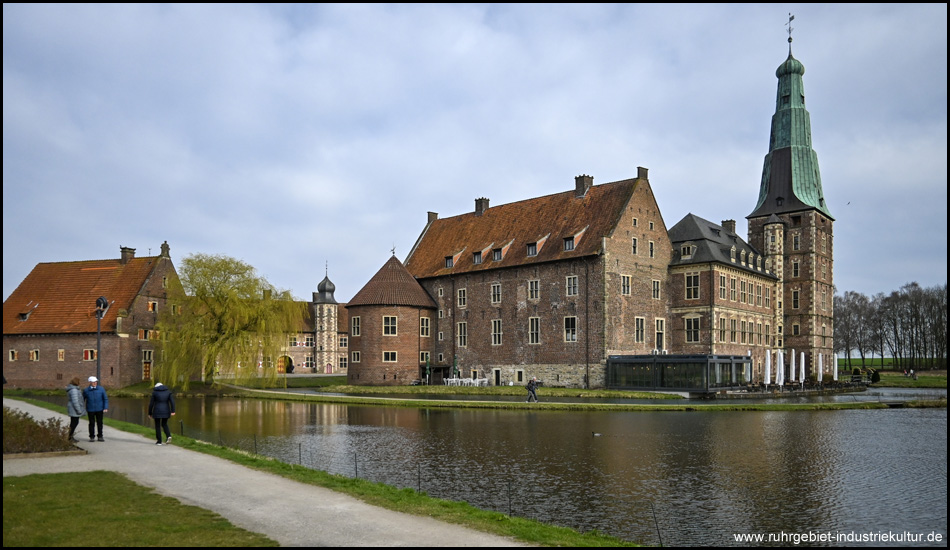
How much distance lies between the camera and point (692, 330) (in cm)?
5519

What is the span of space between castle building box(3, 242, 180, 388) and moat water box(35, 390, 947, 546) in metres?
29.0

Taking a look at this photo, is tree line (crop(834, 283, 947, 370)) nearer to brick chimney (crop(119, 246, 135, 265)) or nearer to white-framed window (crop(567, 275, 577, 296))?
white-framed window (crop(567, 275, 577, 296))

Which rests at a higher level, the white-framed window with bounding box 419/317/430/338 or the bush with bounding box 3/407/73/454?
the white-framed window with bounding box 419/317/430/338

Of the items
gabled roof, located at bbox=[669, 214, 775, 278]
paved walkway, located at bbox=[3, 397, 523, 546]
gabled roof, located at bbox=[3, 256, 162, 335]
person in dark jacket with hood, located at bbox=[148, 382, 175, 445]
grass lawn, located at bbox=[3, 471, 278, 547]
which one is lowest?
paved walkway, located at bbox=[3, 397, 523, 546]

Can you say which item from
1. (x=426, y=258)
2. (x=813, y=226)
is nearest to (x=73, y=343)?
(x=426, y=258)

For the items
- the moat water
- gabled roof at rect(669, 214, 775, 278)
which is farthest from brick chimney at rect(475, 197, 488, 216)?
the moat water

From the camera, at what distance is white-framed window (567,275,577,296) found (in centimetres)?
5244

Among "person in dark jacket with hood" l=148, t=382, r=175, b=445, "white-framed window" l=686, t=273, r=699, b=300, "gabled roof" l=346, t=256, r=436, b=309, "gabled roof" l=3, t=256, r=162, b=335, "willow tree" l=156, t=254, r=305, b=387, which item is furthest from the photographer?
"gabled roof" l=346, t=256, r=436, b=309

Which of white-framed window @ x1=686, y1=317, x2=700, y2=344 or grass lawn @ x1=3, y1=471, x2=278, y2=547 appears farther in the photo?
white-framed window @ x1=686, y1=317, x2=700, y2=344

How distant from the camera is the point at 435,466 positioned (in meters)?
17.7

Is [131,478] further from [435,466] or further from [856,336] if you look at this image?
[856,336]

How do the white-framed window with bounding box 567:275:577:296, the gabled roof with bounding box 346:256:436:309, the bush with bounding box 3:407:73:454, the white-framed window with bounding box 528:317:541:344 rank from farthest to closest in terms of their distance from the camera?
1. the gabled roof with bounding box 346:256:436:309
2. the white-framed window with bounding box 528:317:541:344
3. the white-framed window with bounding box 567:275:577:296
4. the bush with bounding box 3:407:73:454

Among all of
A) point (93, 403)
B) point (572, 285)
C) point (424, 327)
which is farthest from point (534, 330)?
point (93, 403)

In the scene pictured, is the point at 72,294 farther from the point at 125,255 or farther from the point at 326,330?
the point at 326,330
